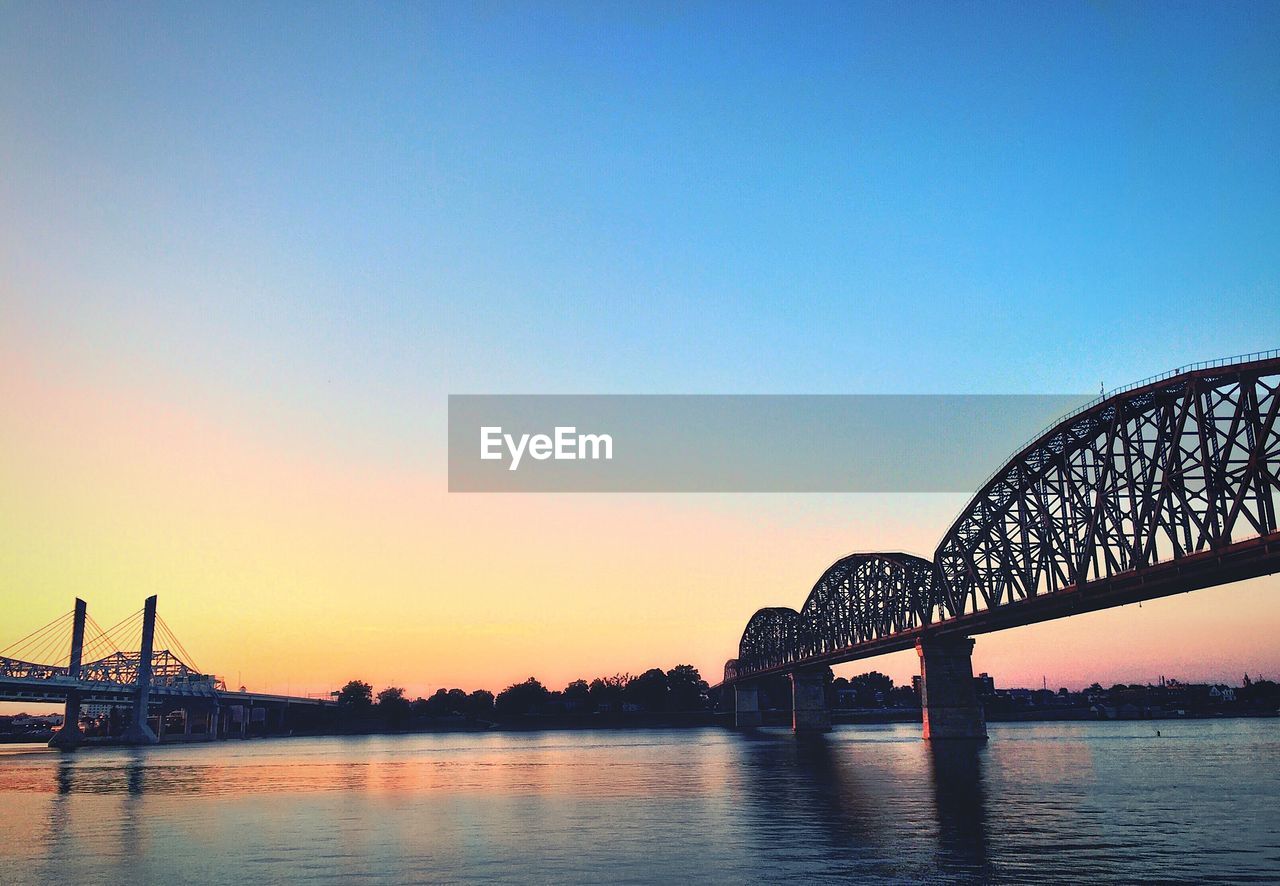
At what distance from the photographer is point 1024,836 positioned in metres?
42.0

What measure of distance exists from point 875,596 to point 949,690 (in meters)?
43.4

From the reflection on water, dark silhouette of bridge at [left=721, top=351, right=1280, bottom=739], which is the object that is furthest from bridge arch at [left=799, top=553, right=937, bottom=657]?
the reflection on water

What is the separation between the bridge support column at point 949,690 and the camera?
12800cm

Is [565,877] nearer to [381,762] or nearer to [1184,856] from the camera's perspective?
[1184,856]

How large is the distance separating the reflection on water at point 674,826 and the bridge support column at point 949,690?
110 ft

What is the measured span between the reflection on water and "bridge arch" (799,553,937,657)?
170ft

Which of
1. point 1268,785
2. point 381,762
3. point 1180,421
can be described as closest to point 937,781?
point 1268,785

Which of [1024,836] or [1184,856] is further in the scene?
[1024,836]

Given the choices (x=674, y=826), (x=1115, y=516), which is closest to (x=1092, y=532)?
(x=1115, y=516)

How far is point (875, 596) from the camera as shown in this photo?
173 meters

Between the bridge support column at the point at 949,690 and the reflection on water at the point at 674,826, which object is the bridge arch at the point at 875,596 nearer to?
the bridge support column at the point at 949,690

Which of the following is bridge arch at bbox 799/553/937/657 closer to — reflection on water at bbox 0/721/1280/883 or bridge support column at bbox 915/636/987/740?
bridge support column at bbox 915/636/987/740

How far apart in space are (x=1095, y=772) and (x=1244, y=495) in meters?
28.9

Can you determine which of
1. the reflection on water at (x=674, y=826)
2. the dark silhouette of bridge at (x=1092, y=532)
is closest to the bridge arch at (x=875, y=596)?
the dark silhouette of bridge at (x=1092, y=532)
